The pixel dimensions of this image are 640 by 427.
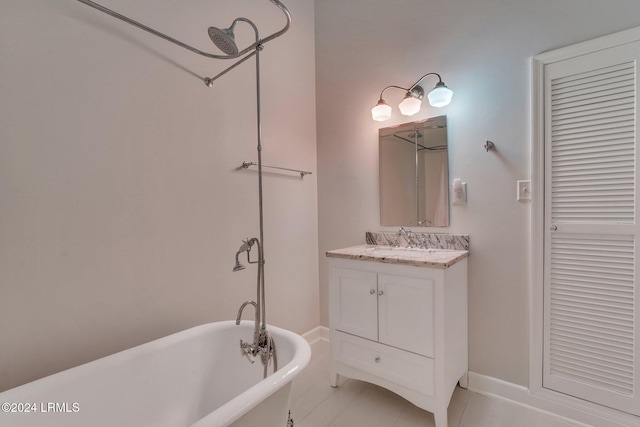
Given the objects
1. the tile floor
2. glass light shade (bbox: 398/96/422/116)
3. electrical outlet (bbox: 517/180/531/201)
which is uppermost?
glass light shade (bbox: 398/96/422/116)

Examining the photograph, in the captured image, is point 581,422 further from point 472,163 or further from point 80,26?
point 80,26

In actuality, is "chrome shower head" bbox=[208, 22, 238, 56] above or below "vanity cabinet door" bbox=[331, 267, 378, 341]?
above

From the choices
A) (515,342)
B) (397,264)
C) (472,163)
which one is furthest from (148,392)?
(472,163)

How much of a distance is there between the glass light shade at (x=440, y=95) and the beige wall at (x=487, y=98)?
0.12 m

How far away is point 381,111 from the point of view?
199cm

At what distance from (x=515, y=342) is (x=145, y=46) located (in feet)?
8.46

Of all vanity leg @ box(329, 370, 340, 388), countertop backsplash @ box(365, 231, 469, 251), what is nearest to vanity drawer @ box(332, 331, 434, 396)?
vanity leg @ box(329, 370, 340, 388)

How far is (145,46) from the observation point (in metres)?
1.45

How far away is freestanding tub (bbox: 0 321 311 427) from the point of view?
0.94 m

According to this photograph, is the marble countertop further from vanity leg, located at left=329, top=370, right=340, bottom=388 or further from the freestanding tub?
vanity leg, located at left=329, top=370, right=340, bottom=388

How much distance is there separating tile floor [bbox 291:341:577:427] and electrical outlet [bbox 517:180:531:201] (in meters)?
1.18

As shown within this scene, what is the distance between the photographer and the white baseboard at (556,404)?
4.58 feet

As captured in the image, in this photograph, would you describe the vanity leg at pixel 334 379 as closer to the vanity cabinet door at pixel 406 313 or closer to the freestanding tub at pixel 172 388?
the vanity cabinet door at pixel 406 313

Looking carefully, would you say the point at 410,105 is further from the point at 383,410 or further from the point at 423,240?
the point at 383,410
